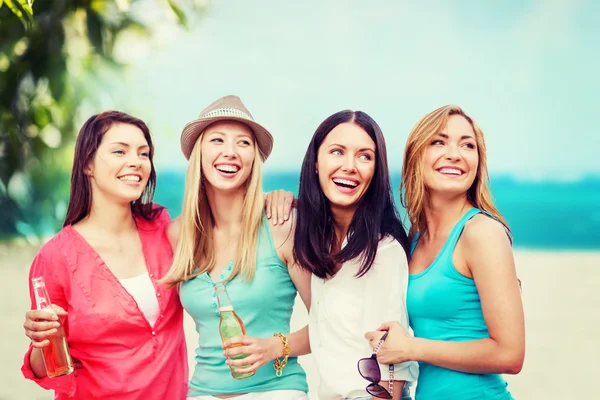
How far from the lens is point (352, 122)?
2518 millimetres

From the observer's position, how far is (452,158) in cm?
242

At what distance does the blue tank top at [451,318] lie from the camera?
2.32 metres

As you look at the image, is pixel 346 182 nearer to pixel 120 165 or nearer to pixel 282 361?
pixel 282 361

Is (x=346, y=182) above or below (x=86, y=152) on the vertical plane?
below

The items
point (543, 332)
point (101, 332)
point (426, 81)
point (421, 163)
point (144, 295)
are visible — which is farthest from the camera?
point (426, 81)

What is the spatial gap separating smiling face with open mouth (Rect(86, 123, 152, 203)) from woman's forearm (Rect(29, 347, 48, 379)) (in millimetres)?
670

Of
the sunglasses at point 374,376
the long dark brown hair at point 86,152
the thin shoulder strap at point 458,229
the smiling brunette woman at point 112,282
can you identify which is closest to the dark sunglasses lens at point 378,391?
the sunglasses at point 374,376

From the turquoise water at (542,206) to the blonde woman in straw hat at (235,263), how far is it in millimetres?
16533

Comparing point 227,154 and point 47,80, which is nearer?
point 227,154

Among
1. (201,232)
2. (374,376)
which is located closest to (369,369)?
(374,376)

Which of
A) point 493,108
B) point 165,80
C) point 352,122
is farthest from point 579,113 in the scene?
point 352,122

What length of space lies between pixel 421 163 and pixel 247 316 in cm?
89

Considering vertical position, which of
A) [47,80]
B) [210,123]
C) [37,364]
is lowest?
[37,364]

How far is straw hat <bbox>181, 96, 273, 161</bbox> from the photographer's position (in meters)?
2.77
